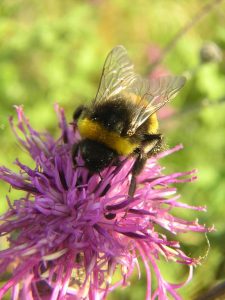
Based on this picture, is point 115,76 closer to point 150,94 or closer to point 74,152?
point 150,94

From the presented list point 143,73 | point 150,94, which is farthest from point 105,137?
point 143,73

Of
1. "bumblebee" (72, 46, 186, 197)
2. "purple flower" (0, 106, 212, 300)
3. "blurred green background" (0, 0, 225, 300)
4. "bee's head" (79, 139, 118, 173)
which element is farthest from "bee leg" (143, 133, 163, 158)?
"blurred green background" (0, 0, 225, 300)

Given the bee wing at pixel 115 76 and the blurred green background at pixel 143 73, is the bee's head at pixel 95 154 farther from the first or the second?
the blurred green background at pixel 143 73

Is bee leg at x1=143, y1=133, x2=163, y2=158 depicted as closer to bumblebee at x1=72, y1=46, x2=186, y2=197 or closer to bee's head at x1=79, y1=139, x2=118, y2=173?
bumblebee at x1=72, y1=46, x2=186, y2=197

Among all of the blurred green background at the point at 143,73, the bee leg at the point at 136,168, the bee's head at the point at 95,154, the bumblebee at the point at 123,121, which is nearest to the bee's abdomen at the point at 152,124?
the bumblebee at the point at 123,121

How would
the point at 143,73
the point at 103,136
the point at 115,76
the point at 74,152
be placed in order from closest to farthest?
the point at 103,136
the point at 74,152
the point at 115,76
the point at 143,73

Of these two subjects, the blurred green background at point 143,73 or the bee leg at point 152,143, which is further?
the blurred green background at point 143,73

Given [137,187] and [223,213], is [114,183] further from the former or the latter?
[223,213]
